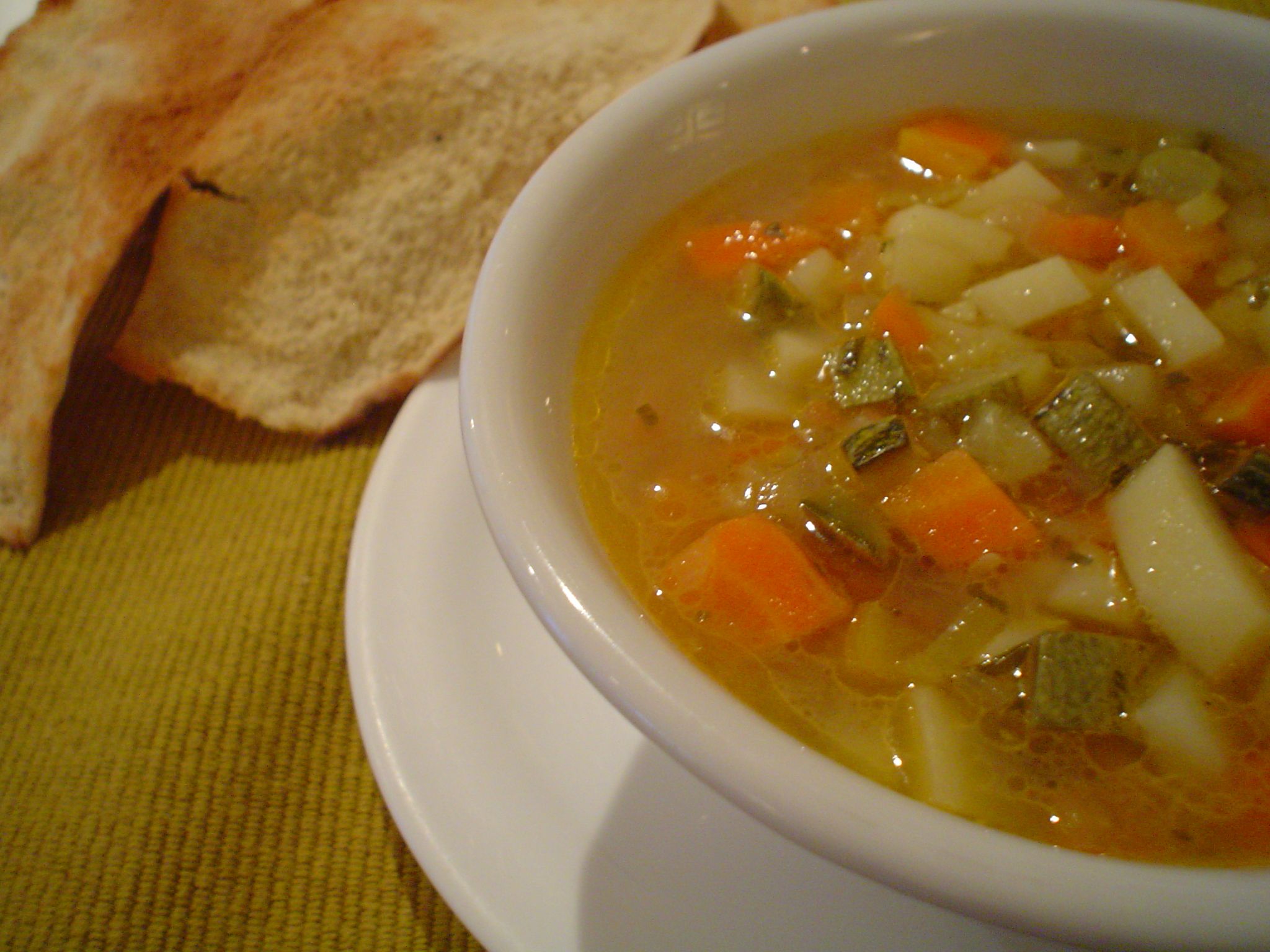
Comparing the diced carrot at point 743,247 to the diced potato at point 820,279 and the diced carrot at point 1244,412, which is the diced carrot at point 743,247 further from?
the diced carrot at point 1244,412

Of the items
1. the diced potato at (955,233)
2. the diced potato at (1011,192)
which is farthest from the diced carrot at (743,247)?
the diced potato at (1011,192)

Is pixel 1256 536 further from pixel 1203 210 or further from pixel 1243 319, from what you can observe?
pixel 1203 210

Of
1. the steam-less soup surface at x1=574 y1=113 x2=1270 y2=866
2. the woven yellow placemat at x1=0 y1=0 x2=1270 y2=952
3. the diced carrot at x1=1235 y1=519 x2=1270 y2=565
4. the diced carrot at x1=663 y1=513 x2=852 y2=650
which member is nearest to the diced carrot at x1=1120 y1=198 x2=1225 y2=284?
the steam-less soup surface at x1=574 y1=113 x2=1270 y2=866

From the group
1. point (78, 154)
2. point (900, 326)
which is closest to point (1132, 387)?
point (900, 326)

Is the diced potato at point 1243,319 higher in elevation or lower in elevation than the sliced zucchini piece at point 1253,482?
higher

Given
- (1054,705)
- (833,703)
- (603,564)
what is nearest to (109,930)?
(603,564)

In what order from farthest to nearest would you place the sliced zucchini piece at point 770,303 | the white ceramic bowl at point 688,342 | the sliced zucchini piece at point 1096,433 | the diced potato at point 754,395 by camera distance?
the sliced zucchini piece at point 770,303 < the diced potato at point 754,395 < the sliced zucchini piece at point 1096,433 < the white ceramic bowl at point 688,342

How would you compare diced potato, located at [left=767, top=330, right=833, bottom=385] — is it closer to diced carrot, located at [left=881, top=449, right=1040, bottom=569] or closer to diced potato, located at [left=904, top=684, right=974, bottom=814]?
diced carrot, located at [left=881, top=449, right=1040, bottom=569]
